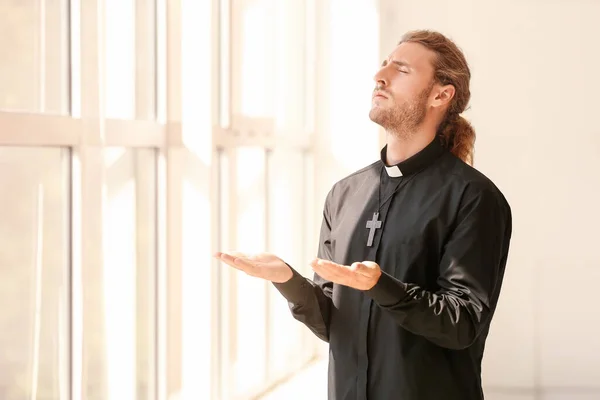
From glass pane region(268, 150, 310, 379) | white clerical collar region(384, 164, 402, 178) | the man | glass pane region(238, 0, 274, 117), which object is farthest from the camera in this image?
glass pane region(268, 150, 310, 379)

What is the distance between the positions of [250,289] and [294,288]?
1.65 m

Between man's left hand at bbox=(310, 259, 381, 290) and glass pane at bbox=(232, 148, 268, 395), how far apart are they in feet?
5.40

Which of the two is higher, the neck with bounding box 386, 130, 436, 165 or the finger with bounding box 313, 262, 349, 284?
the neck with bounding box 386, 130, 436, 165

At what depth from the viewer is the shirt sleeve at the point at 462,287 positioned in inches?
81.0

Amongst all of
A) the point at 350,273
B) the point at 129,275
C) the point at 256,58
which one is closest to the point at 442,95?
the point at 350,273

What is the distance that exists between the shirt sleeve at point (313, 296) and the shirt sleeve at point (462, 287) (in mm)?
Result: 291

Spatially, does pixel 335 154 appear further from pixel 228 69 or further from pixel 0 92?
pixel 0 92

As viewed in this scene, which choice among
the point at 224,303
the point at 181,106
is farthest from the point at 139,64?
the point at 224,303

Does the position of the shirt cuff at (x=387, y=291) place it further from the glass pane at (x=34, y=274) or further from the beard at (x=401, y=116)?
the glass pane at (x=34, y=274)

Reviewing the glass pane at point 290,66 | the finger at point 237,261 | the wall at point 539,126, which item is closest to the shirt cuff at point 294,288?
the finger at point 237,261

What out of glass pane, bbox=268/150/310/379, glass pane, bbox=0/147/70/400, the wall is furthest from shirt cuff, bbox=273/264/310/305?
the wall

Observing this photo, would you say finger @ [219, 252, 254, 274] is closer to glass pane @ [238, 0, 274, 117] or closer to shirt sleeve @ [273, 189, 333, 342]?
shirt sleeve @ [273, 189, 333, 342]

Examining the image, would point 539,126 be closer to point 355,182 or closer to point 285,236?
point 285,236

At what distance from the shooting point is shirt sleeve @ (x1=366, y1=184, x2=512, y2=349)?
2.06 meters
